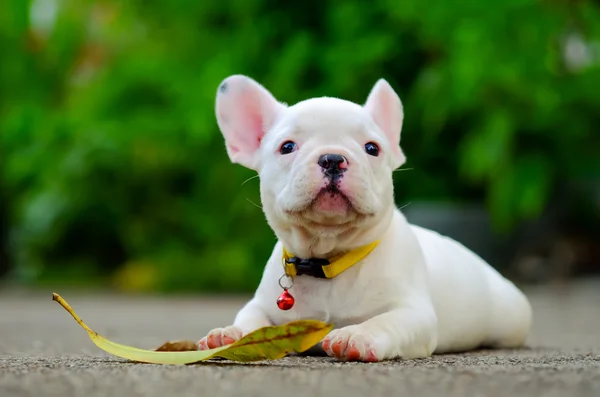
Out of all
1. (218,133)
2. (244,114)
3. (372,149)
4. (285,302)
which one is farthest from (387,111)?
(218,133)

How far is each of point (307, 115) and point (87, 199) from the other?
502cm

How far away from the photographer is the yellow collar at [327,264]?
5.51ft

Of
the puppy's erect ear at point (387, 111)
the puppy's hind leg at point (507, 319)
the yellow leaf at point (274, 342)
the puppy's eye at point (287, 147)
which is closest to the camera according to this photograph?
the yellow leaf at point (274, 342)

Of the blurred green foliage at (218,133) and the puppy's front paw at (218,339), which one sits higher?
the blurred green foliage at (218,133)

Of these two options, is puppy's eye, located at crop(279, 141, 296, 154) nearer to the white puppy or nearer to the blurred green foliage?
the white puppy

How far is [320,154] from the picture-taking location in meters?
1.57

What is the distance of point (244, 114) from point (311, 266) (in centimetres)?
37

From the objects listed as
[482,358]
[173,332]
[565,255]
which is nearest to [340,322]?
[482,358]

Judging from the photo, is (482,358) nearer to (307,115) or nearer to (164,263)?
(307,115)

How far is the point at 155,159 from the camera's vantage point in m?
6.20

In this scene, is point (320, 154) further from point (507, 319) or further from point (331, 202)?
point (507, 319)

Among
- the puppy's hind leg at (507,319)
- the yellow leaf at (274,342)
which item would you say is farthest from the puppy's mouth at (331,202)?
the puppy's hind leg at (507,319)

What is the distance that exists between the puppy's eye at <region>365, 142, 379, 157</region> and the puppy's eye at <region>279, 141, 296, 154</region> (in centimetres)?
14

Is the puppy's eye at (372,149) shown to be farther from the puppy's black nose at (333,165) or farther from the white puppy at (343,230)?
the puppy's black nose at (333,165)
